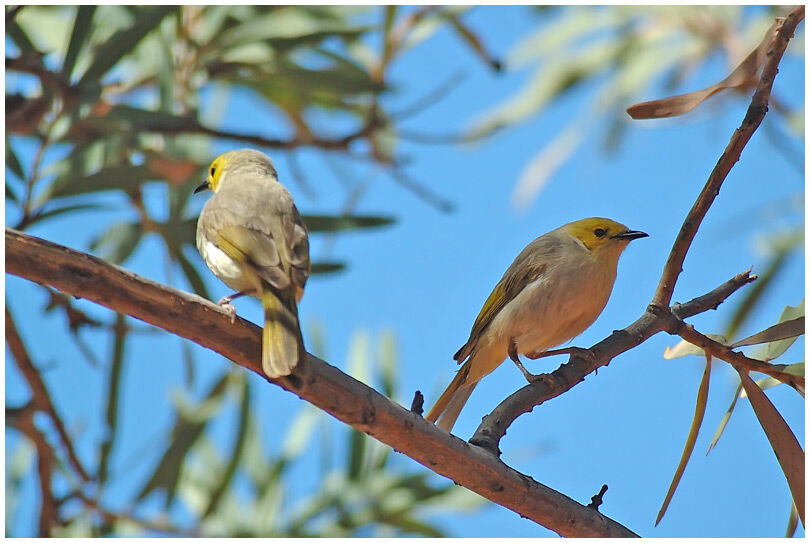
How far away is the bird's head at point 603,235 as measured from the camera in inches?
105

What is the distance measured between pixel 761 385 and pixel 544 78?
4.25m

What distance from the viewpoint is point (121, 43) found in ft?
9.87

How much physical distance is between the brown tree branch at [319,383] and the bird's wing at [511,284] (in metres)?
0.78

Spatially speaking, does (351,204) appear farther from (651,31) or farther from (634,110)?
(651,31)

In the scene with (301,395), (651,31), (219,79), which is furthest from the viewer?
(651,31)

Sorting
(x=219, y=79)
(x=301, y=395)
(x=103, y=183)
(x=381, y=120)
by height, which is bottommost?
(x=301, y=395)

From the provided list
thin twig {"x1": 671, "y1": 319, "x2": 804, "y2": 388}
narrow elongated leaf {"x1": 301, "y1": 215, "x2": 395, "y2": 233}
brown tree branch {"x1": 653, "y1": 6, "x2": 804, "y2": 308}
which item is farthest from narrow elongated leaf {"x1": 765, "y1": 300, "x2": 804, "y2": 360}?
narrow elongated leaf {"x1": 301, "y1": 215, "x2": 395, "y2": 233}

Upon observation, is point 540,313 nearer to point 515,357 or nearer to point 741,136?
point 515,357

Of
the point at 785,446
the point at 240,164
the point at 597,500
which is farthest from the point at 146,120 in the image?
the point at 785,446

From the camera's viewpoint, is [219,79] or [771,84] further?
[219,79]

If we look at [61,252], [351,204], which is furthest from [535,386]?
[351,204]

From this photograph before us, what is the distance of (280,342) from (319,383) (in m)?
0.11

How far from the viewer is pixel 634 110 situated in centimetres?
184

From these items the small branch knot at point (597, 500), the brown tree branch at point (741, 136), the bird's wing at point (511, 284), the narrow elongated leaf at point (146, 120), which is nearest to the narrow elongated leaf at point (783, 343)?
the brown tree branch at point (741, 136)
